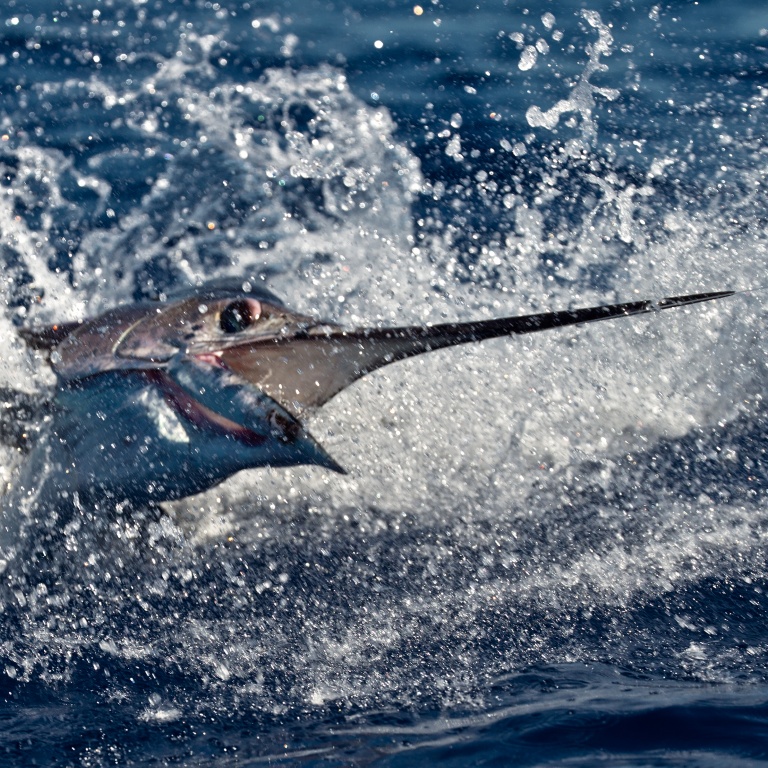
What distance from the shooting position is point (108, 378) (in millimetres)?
3115

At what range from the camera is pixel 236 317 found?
123 inches

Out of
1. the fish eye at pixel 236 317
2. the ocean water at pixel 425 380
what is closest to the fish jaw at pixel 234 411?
the fish eye at pixel 236 317

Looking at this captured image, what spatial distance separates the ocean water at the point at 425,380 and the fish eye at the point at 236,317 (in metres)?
0.68

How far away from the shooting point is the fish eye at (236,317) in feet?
10.2

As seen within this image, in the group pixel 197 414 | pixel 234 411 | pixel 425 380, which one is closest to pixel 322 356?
pixel 234 411

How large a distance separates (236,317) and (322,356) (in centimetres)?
36

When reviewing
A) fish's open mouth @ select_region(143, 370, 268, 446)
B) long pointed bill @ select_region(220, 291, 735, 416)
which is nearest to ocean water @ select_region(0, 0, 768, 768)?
fish's open mouth @ select_region(143, 370, 268, 446)

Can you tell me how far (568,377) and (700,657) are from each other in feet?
5.78

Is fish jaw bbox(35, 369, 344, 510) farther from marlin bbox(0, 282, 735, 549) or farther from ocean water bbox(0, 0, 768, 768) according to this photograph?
ocean water bbox(0, 0, 768, 768)

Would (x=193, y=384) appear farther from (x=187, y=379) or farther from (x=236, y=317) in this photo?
(x=236, y=317)

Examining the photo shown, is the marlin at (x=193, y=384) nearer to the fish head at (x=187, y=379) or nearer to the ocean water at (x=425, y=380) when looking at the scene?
the fish head at (x=187, y=379)

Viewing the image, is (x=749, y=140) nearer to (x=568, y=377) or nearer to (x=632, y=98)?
(x=632, y=98)

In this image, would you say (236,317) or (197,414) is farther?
(236,317)

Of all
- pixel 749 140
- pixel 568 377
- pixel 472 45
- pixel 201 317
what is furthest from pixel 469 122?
pixel 201 317
